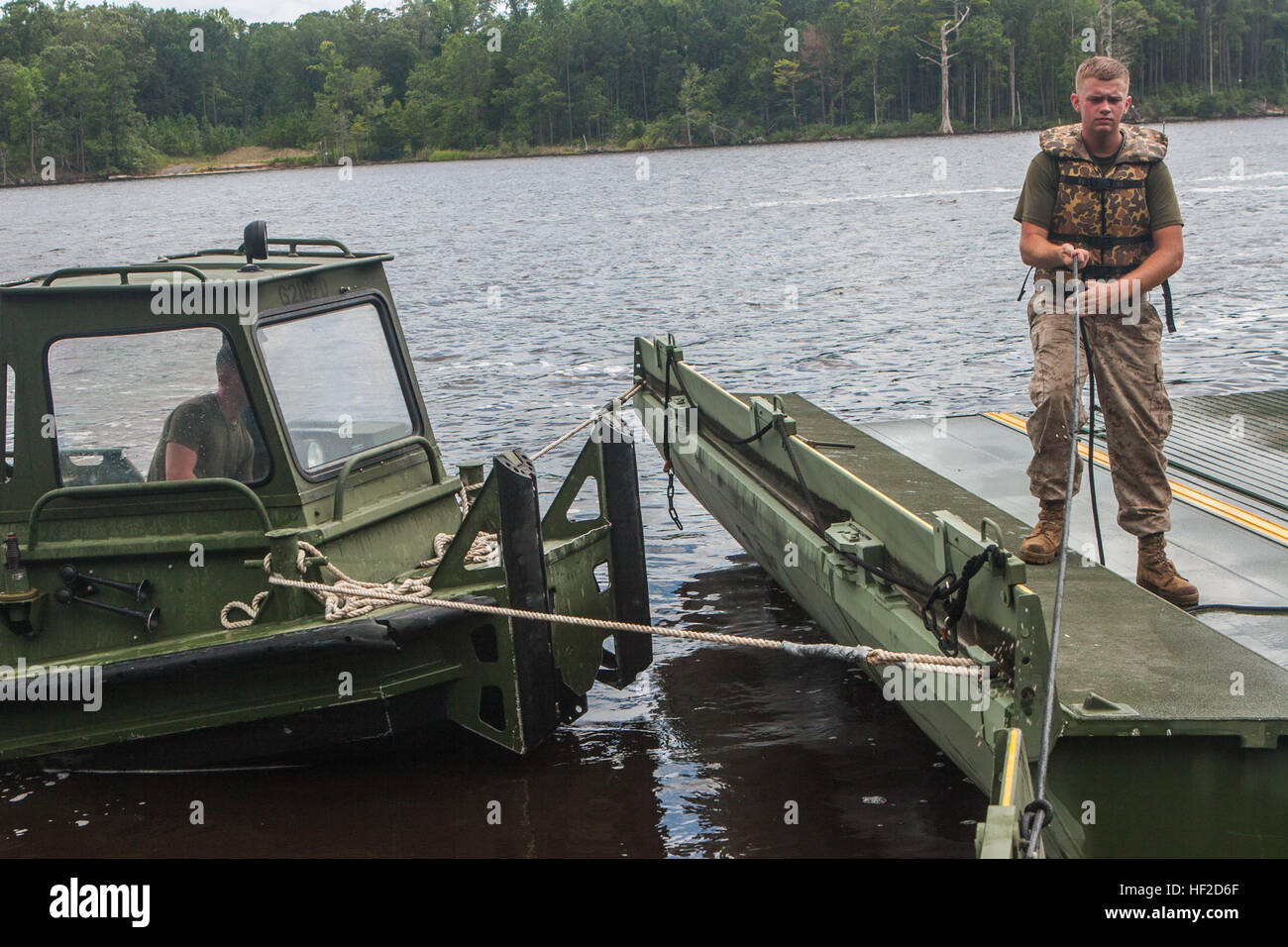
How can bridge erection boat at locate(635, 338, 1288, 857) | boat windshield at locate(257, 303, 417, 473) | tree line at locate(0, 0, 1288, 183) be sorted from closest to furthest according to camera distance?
bridge erection boat at locate(635, 338, 1288, 857), boat windshield at locate(257, 303, 417, 473), tree line at locate(0, 0, 1288, 183)

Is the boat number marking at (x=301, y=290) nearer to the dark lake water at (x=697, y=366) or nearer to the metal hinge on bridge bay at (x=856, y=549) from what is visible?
the dark lake water at (x=697, y=366)

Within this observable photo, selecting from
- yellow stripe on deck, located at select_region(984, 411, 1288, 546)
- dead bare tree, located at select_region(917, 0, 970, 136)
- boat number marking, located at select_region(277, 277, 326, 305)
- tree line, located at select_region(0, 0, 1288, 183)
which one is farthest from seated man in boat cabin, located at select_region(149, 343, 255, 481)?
dead bare tree, located at select_region(917, 0, 970, 136)

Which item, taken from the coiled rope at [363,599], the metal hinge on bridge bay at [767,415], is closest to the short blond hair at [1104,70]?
the metal hinge on bridge bay at [767,415]

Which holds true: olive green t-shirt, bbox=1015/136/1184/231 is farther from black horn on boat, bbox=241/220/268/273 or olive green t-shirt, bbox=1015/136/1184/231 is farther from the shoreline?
the shoreline

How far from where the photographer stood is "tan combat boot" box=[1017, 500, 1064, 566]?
579cm

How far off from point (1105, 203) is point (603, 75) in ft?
397

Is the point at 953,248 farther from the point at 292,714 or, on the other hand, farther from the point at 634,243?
the point at 292,714

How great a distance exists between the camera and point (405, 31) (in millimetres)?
136250

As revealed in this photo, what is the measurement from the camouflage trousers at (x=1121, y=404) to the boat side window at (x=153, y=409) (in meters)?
3.36

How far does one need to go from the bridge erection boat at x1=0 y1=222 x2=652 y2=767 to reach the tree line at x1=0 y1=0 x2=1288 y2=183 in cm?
10067

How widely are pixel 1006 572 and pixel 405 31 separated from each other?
141 m

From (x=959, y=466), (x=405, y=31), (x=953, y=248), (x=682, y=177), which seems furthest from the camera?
(x=405, y=31)

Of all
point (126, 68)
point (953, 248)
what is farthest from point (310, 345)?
point (126, 68)

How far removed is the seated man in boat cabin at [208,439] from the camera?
6.25 metres
